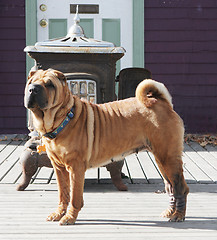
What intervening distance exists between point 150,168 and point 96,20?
329 cm

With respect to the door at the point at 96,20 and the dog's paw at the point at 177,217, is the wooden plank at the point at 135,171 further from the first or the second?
the door at the point at 96,20

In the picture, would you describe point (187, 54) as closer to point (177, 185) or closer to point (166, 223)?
point (177, 185)

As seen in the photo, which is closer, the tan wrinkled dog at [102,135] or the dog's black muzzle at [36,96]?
the dog's black muzzle at [36,96]

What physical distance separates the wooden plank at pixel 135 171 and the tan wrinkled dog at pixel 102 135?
1.19 meters

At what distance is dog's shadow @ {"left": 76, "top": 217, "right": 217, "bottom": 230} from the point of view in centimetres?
318

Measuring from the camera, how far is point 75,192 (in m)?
3.15

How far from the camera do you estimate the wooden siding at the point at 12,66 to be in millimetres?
7371

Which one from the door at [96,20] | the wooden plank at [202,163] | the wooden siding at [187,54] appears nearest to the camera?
the wooden plank at [202,163]

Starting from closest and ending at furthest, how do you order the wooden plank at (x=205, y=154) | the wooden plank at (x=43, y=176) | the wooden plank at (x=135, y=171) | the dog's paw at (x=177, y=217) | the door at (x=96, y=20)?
the dog's paw at (x=177, y=217) < the wooden plank at (x=43, y=176) < the wooden plank at (x=135, y=171) < the wooden plank at (x=205, y=154) < the door at (x=96, y=20)

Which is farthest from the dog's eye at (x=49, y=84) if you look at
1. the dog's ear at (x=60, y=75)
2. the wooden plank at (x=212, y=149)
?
the wooden plank at (x=212, y=149)

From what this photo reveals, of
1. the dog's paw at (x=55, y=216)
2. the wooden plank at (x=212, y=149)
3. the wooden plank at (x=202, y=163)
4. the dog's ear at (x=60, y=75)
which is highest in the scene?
the dog's ear at (x=60, y=75)

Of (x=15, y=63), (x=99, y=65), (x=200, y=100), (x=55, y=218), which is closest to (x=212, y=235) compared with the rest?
(x=55, y=218)

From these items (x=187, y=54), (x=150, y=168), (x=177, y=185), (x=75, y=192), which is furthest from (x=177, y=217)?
(x=187, y=54)

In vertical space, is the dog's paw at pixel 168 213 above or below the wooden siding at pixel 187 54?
below
